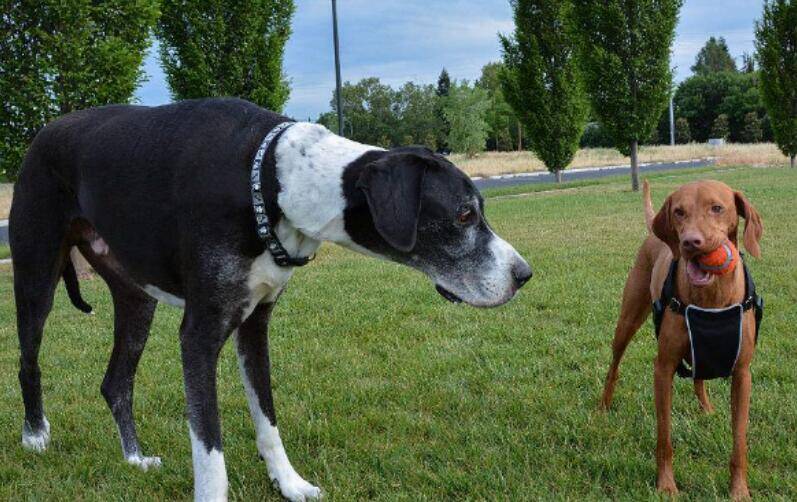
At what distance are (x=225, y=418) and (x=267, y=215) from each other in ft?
6.77

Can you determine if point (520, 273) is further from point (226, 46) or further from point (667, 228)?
point (226, 46)

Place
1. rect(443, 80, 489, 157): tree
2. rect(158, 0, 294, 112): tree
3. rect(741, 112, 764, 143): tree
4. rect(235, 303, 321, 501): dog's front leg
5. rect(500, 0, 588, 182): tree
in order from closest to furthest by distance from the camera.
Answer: rect(235, 303, 321, 501): dog's front leg
rect(158, 0, 294, 112): tree
rect(500, 0, 588, 182): tree
rect(443, 80, 489, 157): tree
rect(741, 112, 764, 143): tree

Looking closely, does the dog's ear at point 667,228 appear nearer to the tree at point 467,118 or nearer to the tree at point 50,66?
the tree at point 50,66

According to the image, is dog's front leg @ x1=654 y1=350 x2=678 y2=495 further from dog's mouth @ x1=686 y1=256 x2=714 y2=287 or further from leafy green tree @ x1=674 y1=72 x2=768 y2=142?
leafy green tree @ x1=674 y1=72 x2=768 y2=142

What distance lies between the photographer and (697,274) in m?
3.00

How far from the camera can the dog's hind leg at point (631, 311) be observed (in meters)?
3.95

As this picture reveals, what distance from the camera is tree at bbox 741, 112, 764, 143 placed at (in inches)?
2277

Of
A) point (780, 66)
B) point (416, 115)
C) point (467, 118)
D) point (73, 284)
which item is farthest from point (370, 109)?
point (73, 284)

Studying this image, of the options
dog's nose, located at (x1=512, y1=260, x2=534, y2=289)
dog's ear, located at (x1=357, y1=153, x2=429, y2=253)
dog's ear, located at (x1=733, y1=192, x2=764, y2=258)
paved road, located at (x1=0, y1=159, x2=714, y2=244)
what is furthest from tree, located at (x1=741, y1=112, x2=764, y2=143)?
dog's ear, located at (x1=357, y1=153, x2=429, y2=253)

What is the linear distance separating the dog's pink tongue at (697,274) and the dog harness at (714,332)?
13cm

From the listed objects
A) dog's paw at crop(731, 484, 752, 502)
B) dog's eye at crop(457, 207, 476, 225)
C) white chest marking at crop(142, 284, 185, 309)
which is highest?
dog's eye at crop(457, 207, 476, 225)

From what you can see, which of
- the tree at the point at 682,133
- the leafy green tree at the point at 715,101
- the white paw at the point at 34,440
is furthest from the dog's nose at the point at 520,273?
the leafy green tree at the point at 715,101

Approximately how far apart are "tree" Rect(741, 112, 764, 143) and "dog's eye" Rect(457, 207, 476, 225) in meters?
62.0

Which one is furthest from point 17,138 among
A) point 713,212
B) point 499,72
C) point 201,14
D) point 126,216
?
point 499,72
